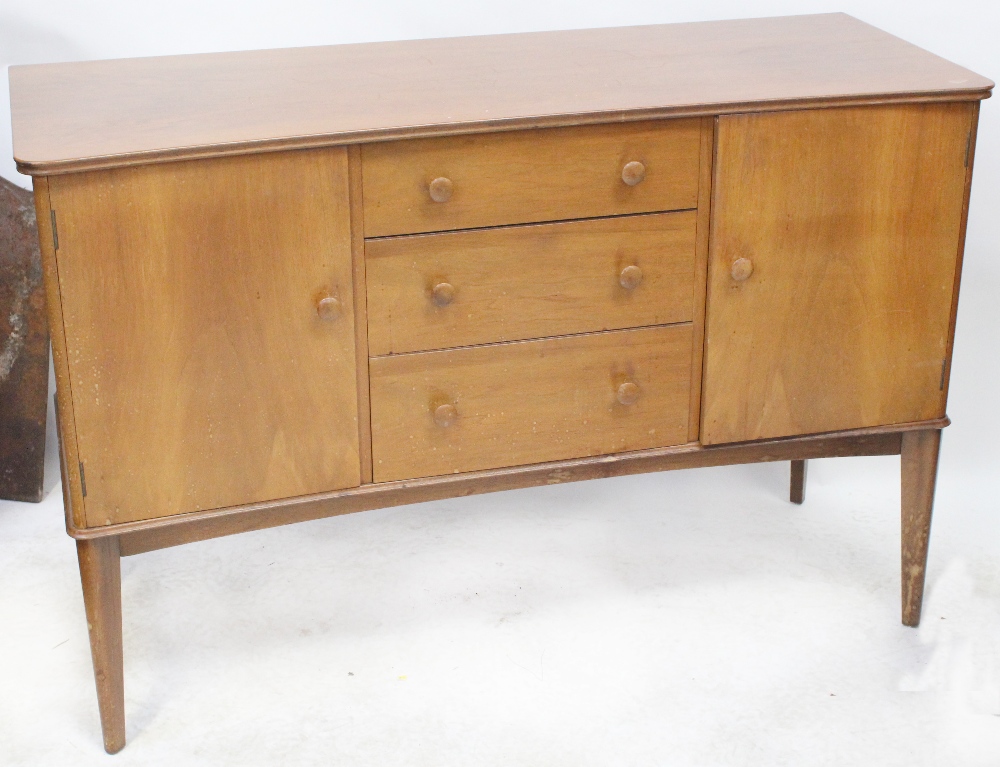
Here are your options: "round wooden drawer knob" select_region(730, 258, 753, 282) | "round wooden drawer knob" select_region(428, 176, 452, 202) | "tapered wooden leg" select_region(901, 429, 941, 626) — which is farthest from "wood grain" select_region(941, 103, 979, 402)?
"round wooden drawer knob" select_region(428, 176, 452, 202)

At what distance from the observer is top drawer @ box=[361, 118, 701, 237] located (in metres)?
2.21

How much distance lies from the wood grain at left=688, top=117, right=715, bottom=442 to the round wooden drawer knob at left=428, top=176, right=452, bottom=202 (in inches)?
15.6

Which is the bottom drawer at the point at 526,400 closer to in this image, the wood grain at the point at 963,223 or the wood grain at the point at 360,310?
the wood grain at the point at 360,310

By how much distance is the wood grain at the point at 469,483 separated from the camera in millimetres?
2322

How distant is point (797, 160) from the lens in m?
2.33

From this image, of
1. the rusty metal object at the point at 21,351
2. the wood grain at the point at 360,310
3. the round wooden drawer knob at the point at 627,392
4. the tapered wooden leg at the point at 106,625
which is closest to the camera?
the wood grain at the point at 360,310

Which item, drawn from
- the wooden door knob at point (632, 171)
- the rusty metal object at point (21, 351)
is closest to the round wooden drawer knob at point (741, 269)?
the wooden door knob at point (632, 171)

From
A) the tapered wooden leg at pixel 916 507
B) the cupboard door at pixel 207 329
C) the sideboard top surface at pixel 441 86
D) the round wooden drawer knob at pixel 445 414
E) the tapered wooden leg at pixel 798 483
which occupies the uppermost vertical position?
the sideboard top surface at pixel 441 86

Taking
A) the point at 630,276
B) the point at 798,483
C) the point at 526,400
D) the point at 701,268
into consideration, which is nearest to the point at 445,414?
the point at 526,400

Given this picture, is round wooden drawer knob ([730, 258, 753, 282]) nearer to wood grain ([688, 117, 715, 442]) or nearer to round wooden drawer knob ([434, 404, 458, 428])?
wood grain ([688, 117, 715, 442])

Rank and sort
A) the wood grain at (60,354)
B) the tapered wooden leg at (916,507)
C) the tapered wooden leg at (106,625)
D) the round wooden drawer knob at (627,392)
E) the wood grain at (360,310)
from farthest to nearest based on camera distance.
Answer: the tapered wooden leg at (916,507) → the round wooden drawer knob at (627,392) → the tapered wooden leg at (106,625) → the wood grain at (360,310) → the wood grain at (60,354)

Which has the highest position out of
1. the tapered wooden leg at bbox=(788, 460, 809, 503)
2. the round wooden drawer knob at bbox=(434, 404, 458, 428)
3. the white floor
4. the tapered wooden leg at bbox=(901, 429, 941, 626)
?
the round wooden drawer knob at bbox=(434, 404, 458, 428)

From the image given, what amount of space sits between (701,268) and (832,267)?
0.71ft

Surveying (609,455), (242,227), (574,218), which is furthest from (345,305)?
(609,455)
